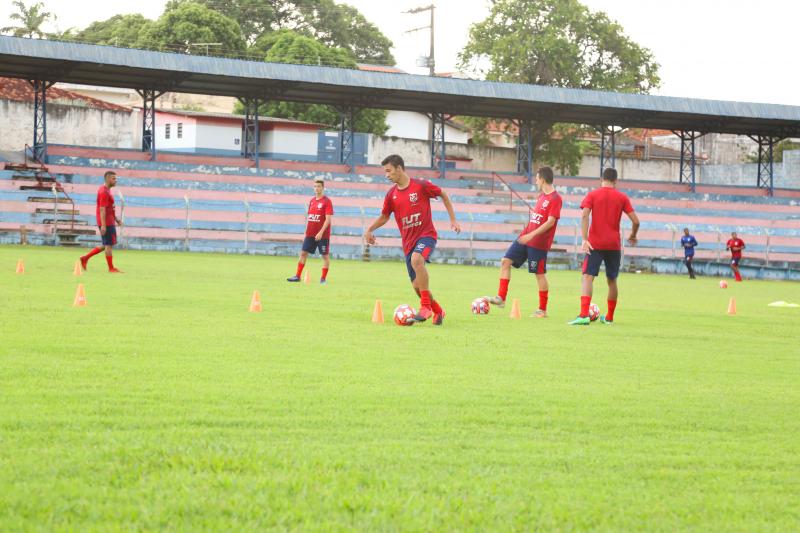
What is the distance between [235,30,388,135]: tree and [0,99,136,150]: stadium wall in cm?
1072

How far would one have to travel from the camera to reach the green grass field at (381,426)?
443cm

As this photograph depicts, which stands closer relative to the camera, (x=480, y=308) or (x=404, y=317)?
(x=404, y=317)

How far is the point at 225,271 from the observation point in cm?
2459

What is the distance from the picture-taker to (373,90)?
47031 mm

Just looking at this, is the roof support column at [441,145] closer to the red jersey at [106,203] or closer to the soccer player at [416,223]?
the red jersey at [106,203]

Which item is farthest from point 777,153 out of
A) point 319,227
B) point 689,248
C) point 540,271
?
point 540,271

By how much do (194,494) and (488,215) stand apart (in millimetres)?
39031

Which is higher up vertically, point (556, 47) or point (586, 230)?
point (556, 47)

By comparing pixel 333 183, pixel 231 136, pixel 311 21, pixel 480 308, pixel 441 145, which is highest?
pixel 311 21

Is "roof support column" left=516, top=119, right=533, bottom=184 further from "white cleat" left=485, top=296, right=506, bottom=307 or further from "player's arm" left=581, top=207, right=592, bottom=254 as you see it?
"player's arm" left=581, top=207, right=592, bottom=254

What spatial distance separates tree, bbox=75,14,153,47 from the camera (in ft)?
254

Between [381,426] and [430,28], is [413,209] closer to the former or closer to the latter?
[381,426]

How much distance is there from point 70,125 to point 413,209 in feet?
158

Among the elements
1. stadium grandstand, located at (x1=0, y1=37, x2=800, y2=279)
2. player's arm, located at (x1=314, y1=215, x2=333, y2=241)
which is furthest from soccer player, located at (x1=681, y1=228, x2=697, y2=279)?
player's arm, located at (x1=314, y1=215, x2=333, y2=241)
